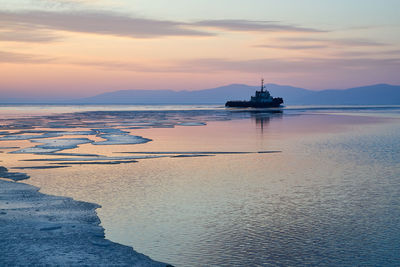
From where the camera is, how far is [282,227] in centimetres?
1075

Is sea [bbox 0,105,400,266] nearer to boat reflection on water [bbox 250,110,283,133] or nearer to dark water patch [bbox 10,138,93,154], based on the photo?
dark water patch [bbox 10,138,93,154]

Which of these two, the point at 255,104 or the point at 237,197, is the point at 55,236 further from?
the point at 255,104

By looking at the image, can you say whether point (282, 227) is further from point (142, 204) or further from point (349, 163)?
point (349, 163)

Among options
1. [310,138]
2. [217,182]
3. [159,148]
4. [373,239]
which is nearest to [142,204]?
[217,182]

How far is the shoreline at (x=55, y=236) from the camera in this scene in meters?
8.62

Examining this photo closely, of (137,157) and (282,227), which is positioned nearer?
(282,227)

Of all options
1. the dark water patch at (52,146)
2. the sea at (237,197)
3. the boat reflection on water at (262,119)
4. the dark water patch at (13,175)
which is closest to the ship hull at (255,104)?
the boat reflection on water at (262,119)

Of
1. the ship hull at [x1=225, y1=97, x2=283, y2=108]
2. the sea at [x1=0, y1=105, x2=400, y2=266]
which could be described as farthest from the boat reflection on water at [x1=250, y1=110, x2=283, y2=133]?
the ship hull at [x1=225, y1=97, x2=283, y2=108]

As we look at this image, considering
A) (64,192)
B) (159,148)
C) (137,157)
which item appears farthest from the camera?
(159,148)

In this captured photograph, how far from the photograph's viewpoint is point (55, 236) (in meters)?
9.97

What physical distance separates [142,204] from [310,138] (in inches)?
889

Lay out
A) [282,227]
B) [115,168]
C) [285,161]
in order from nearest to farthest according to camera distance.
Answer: [282,227] < [115,168] < [285,161]

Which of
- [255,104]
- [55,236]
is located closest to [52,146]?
[55,236]

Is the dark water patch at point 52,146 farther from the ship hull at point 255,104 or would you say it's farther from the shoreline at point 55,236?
the ship hull at point 255,104
